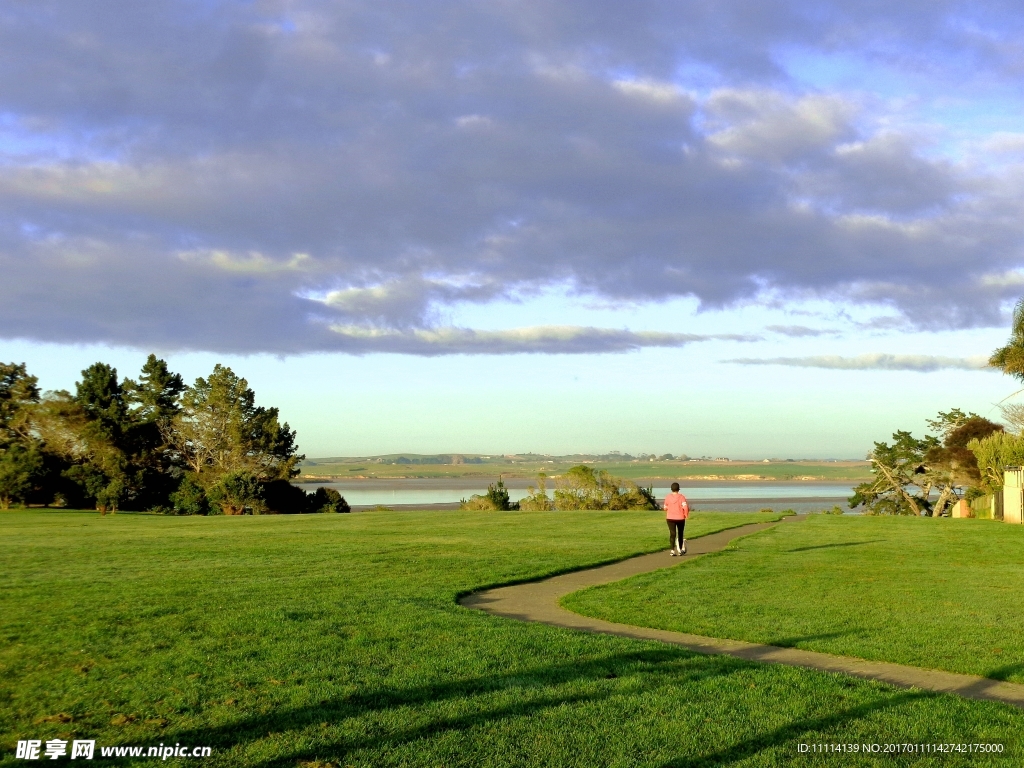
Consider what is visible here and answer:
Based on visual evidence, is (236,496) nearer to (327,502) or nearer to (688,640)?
(327,502)

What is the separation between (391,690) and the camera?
7.39m

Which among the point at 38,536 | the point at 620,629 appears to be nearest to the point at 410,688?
the point at 620,629

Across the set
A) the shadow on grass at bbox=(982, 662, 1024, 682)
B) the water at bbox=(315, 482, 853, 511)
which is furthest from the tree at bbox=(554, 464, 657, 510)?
the shadow on grass at bbox=(982, 662, 1024, 682)

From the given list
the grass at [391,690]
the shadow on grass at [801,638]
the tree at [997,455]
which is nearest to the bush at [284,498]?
the tree at [997,455]

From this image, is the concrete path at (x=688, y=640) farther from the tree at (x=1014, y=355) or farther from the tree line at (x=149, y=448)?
the tree line at (x=149, y=448)

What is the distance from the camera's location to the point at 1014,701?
7.43 m

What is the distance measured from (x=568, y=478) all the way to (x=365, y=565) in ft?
120

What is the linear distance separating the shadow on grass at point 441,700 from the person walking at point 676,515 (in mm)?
10841

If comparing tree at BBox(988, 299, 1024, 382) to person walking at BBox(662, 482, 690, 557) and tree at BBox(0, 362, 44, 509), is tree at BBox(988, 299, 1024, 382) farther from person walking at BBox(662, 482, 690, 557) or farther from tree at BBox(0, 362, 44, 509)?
tree at BBox(0, 362, 44, 509)

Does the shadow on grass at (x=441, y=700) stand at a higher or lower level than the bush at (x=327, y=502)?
higher

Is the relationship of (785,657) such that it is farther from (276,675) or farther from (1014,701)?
(276,675)

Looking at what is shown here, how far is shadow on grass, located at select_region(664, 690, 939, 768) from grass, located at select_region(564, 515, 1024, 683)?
1894 mm

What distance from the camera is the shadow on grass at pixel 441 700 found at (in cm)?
608

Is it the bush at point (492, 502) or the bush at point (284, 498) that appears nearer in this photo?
the bush at point (492, 502)
